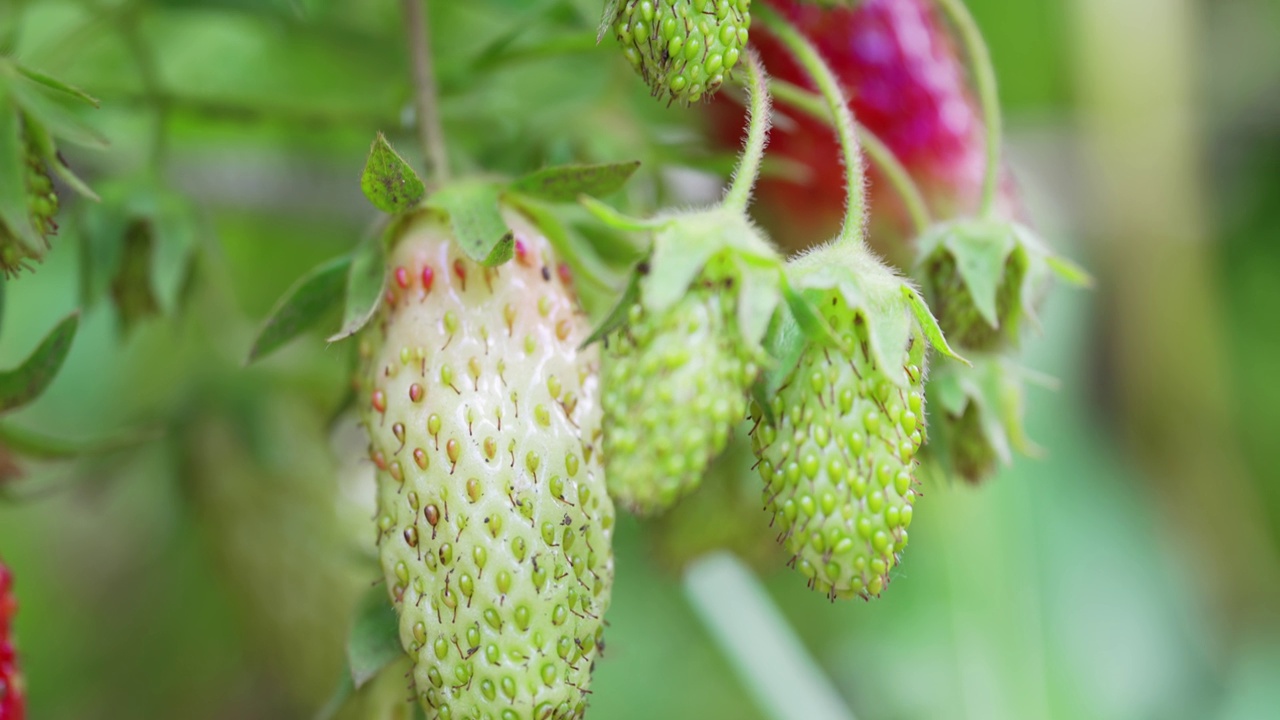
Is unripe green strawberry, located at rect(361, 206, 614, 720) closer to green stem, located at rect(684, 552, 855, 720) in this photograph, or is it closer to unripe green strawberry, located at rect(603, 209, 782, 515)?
unripe green strawberry, located at rect(603, 209, 782, 515)

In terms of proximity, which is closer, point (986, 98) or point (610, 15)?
point (610, 15)

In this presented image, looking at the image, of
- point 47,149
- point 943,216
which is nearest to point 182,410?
point 47,149

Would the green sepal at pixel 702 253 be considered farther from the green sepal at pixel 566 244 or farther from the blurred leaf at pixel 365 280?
the blurred leaf at pixel 365 280

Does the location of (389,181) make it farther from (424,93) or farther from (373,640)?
(373,640)

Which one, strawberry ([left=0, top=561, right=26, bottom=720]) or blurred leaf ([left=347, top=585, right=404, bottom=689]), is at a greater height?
blurred leaf ([left=347, top=585, right=404, bottom=689])

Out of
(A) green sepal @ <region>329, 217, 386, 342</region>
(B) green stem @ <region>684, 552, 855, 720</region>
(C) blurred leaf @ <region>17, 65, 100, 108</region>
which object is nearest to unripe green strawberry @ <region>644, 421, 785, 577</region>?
(B) green stem @ <region>684, 552, 855, 720</region>

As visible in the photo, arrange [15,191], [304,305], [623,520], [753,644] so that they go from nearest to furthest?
[15,191]
[304,305]
[753,644]
[623,520]

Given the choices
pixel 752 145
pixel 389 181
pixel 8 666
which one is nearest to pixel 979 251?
pixel 752 145
